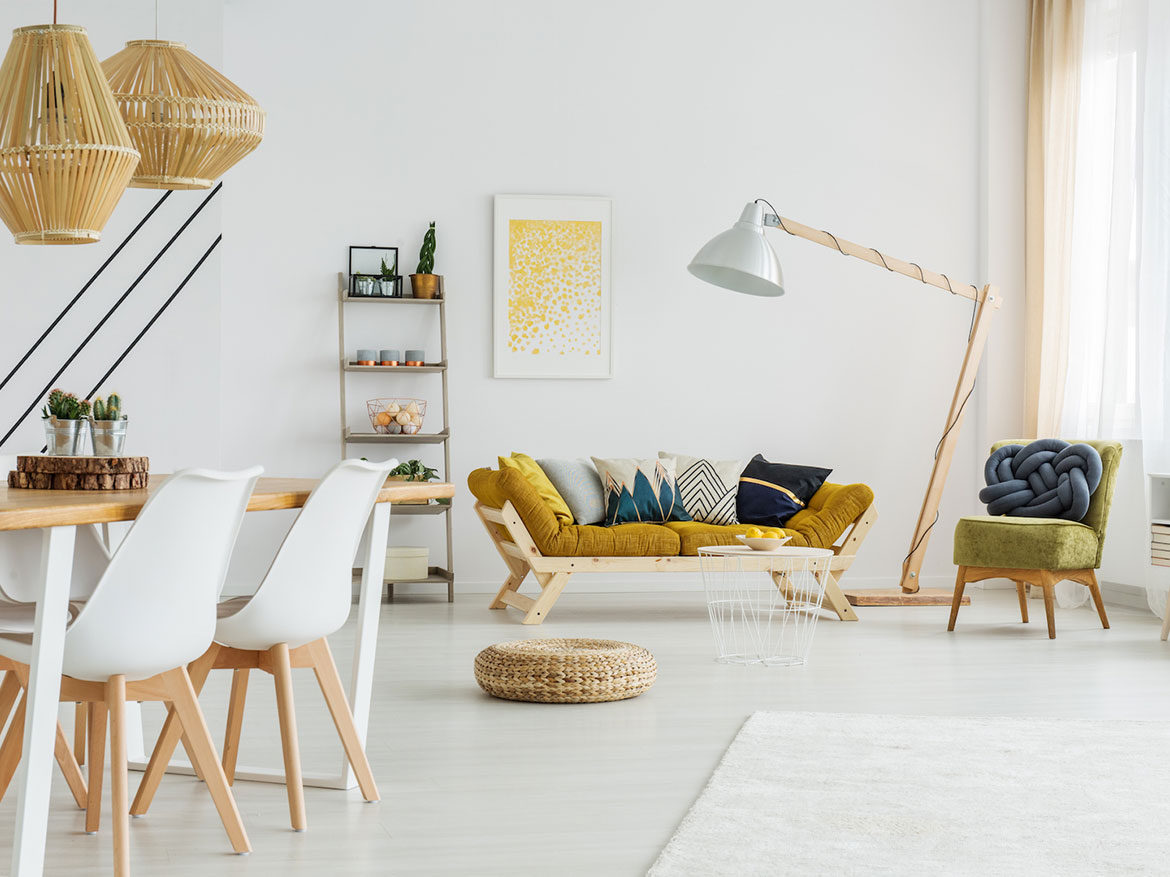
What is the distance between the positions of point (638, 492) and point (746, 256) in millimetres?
1314

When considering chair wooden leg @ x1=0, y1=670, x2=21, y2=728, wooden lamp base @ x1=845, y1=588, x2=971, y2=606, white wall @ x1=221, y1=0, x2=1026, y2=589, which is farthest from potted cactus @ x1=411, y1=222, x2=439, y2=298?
chair wooden leg @ x1=0, y1=670, x2=21, y2=728

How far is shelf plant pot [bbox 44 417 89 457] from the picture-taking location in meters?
2.87

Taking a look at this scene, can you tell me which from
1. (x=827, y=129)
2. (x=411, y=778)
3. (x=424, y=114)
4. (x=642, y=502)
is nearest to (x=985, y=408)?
(x=827, y=129)

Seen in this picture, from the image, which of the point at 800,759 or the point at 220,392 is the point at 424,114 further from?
the point at 800,759

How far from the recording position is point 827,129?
24.6ft

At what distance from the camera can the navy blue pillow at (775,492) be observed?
21.1 feet

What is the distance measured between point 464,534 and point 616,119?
260 cm

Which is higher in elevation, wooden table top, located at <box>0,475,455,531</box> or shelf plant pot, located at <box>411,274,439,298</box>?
shelf plant pot, located at <box>411,274,439,298</box>

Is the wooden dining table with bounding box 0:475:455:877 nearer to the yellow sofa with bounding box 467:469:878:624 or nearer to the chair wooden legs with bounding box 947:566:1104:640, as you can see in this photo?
the yellow sofa with bounding box 467:469:878:624

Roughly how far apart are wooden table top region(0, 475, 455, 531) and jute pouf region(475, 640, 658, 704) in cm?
113

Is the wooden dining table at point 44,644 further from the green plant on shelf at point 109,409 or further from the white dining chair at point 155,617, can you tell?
the green plant on shelf at point 109,409

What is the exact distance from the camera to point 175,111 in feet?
10.7

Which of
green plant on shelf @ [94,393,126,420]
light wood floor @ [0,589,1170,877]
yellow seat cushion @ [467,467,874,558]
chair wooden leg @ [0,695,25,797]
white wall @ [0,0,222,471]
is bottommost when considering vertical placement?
light wood floor @ [0,589,1170,877]

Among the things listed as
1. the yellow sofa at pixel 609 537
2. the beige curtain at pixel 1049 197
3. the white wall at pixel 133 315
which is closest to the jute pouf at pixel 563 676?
the yellow sofa at pixel 609 537
